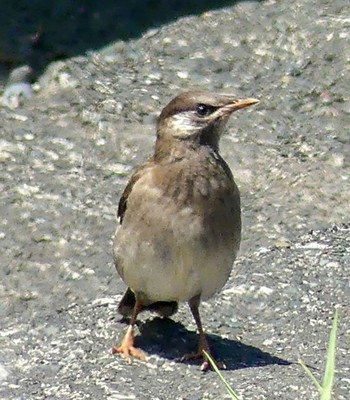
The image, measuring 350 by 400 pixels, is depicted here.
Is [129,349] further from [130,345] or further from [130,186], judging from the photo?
[130,186]

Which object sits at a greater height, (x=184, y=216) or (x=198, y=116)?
(x=198, y=116)

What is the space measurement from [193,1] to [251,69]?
1.04m

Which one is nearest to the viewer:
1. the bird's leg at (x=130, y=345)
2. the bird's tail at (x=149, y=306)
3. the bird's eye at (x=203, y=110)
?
the bird's eye at (x=203, y=110)

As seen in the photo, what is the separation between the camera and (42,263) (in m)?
8.17

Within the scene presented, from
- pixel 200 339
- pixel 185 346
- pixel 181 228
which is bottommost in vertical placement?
pixel 185 346

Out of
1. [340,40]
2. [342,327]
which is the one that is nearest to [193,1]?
[340,40]

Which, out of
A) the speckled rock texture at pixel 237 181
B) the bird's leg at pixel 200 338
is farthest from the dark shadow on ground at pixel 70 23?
the bird's leg at pixel 200 338

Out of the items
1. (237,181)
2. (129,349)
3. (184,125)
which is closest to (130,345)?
(129,349)

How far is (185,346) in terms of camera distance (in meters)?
6.36

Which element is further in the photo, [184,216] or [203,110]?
[203,110]

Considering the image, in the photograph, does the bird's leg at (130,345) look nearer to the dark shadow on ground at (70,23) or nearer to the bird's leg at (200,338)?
the bird's leg at (200,338)

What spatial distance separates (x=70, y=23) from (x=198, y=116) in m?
4.58

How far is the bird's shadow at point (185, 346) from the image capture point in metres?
6.18

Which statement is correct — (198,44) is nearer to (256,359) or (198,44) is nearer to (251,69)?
(251,69)
